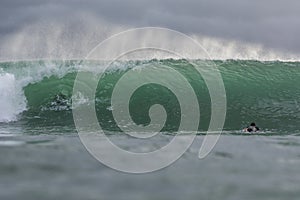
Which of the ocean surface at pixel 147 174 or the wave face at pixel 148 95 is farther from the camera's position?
the wave face at pixel 148 95

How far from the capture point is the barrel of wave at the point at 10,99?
1442 cm

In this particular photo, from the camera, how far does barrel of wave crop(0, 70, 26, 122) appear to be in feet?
47.3

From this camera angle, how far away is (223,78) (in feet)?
69.9

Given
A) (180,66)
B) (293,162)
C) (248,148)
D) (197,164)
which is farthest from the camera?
(180,66)

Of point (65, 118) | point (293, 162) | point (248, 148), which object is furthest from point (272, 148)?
point (65, 118)

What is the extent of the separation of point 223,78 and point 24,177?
17624 millimetres

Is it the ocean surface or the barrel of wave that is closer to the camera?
the ocean surface

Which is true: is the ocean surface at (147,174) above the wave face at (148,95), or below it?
below

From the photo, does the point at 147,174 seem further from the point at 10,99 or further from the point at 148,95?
the point at 148,95

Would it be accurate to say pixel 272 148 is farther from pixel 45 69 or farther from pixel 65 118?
pixel 45 69

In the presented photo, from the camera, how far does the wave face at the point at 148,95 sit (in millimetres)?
14422

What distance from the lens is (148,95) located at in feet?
58.1

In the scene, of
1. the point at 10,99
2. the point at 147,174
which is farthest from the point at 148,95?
the point at 147,174

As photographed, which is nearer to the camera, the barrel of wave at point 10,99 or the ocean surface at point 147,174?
the ocean surface at point 147,174
